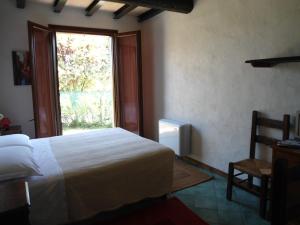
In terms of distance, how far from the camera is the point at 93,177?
1983 mm

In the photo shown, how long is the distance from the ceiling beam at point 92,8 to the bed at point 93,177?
7.59 feet

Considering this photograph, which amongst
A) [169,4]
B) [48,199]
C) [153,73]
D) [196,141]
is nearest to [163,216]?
[48,199]

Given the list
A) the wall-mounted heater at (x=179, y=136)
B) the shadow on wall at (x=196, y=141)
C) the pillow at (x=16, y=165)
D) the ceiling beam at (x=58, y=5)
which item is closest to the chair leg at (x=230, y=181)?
the shadow on wall at (x=196, y=141)

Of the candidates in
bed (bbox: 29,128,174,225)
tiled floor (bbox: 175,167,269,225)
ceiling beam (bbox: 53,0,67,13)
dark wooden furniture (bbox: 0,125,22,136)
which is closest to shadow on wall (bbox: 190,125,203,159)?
tiled floor (bbox: 175,167,269,225)

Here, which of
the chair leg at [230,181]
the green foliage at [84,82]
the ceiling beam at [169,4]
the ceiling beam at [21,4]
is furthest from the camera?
the green foliage at [84,82]

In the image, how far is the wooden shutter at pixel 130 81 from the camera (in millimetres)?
4465

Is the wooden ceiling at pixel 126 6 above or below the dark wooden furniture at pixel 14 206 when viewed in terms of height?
above

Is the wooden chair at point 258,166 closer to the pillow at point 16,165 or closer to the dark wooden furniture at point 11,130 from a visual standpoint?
the pillow at point 16,165

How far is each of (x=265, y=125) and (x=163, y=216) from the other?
4.86 feet

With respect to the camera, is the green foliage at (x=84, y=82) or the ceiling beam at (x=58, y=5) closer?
the ceiling beam at (x=58, y=5)

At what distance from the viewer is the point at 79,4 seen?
12.8 feet

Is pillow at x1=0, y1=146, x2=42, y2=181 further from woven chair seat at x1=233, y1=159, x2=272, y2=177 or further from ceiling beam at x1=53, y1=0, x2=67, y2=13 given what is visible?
ceiling beam at x1=53, y1=0, x2=67, y2=13

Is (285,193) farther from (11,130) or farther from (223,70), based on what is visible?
(11,130)

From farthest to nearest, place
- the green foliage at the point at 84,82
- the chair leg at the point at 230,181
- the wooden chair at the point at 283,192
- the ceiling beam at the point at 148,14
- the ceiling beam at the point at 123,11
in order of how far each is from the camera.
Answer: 1. the green foliage at the point at 84,82
2. the ceiling beam at the point at 148,14
3. the ceiling beam at the point at 123,11
4. the chair leg at the point at 230,181
5. the wooden chair at the point at 283,192
